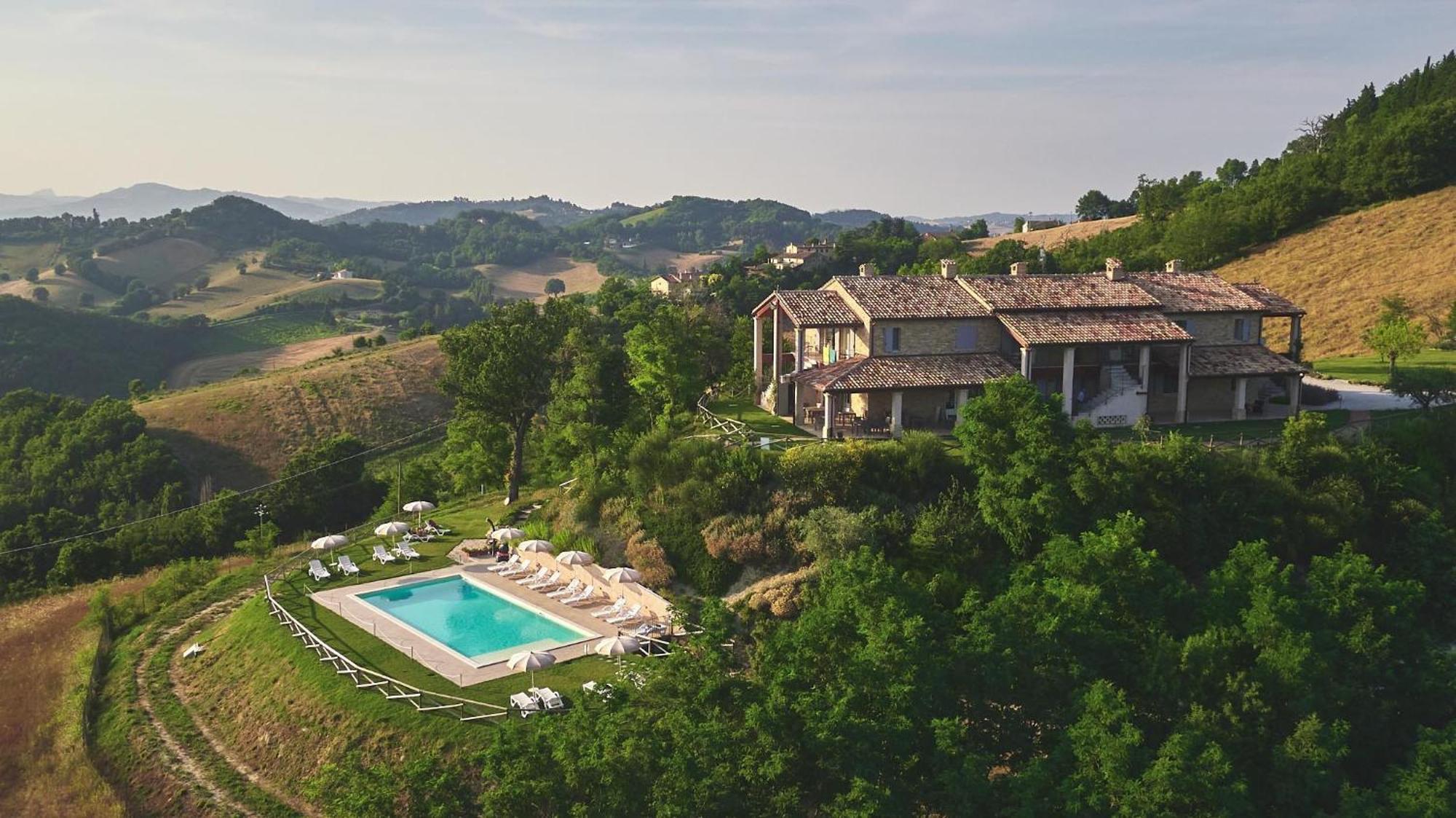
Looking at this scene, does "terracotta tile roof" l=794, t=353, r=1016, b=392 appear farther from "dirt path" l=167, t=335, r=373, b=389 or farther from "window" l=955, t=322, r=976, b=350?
"dirt path" l=167, t=335, r=373, b=389

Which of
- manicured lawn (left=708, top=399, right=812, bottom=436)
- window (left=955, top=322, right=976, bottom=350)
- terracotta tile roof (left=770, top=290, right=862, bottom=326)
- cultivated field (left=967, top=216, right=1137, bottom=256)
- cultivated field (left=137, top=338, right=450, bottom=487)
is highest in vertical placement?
cultivated field (left=967, top=216, right=1137, bottom=256)

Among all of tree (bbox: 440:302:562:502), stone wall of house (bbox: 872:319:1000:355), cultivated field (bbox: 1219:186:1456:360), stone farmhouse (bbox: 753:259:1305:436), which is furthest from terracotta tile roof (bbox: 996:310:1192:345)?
cultivated field (bbox: 1219:186:1456:360)

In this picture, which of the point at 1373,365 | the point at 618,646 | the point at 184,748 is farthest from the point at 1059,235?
the point at 184,748

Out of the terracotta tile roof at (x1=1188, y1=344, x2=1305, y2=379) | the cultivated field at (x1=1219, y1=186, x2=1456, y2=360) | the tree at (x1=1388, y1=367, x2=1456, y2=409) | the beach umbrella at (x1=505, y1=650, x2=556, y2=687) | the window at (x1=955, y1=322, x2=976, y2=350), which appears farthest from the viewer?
the cultivated field at (x1=1219, y1=186, x2=1456, y2=360)

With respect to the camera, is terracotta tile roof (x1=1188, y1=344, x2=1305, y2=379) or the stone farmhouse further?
terracotta tile roof (x1=1188, y1=344, x2=1305, y2=379)

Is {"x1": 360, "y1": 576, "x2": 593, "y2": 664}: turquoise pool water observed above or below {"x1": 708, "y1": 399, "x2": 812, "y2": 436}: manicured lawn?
below

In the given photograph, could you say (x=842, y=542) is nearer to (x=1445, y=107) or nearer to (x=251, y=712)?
(x=251, y=712)
